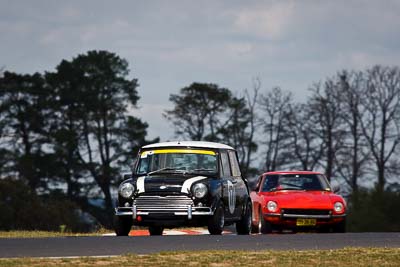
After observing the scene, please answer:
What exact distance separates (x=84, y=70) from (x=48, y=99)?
352 cm

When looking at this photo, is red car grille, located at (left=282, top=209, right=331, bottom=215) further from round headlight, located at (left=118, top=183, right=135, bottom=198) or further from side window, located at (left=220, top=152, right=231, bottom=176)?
round headlight, located at (left=118, top=183, right=135, bottom=198)

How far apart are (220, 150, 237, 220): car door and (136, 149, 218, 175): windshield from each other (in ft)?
1.00

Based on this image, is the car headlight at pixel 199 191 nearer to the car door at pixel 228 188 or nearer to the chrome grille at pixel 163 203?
the chrome grille at pixel 163 203

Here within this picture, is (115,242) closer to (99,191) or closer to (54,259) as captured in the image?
(54,259)

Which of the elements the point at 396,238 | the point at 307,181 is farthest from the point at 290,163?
the point at 396,238

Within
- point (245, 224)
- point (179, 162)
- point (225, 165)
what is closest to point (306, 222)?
point (245, 224)

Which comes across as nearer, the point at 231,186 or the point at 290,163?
the point at 231,186

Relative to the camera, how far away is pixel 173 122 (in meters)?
86.6

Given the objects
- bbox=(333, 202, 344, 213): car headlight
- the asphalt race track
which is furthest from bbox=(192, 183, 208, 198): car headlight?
bbox=(333, 202, 344, 213): car headlight

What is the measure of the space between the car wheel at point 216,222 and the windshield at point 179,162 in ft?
3.26

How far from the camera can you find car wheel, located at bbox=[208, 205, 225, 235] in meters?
22.8

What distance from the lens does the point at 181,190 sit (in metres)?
22.7

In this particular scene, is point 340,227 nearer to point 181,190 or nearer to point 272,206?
point 272,206

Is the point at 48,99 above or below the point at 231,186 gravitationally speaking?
above
